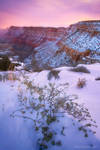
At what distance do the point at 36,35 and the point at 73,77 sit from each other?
4871cm

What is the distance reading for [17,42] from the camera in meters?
49.3

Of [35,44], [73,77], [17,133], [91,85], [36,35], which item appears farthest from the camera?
[36,35]

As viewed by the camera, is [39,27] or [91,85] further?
[39,27]

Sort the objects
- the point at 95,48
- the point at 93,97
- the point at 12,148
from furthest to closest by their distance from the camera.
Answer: the point at 95,48, the point at 93,97, the point at 12,148

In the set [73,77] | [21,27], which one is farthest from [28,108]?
[21,27]

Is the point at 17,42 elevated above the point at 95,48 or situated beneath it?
elevated above

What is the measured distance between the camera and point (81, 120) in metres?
1.54

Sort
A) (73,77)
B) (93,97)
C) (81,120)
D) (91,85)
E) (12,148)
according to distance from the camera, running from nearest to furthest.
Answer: (12,148)
(81,120)
(93,97)
(91,85)
(73,77)

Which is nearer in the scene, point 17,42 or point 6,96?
point 6,96

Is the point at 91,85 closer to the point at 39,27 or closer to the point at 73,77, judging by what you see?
the point at 73,77

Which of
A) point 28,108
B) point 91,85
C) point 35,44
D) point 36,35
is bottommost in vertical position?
point 28,108

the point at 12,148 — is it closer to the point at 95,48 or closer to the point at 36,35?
the point at 95,48

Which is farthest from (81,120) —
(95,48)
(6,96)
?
(95,48)

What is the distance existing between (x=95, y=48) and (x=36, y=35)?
39.3 meters
